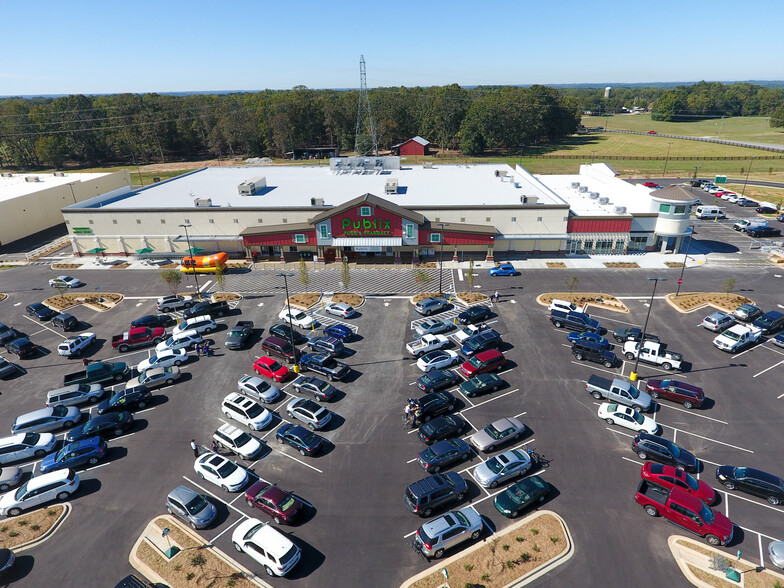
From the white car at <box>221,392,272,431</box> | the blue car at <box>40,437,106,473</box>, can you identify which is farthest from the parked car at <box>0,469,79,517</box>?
the white car at <box>221,392,272,431</box>

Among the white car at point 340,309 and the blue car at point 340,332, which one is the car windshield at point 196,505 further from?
the white car at point 340,309

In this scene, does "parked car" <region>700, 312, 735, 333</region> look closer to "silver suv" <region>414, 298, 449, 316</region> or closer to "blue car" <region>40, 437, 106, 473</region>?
"silver suv" <region>414, 298, 449, 316</region>

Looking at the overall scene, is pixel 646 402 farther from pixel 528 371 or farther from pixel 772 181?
pixel 772 181

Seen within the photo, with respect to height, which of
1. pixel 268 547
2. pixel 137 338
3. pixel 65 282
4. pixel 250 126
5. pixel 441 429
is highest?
pixel 250 126

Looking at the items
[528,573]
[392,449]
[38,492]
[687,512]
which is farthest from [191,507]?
[687,512]

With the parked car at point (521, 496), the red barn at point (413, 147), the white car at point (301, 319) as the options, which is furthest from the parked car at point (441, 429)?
the red barn at point (413, 147)

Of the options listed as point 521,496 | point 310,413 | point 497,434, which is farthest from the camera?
point 310,413

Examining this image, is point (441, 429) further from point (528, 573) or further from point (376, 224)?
point (376, 224)

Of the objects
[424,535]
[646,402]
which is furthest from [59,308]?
[646,402]
